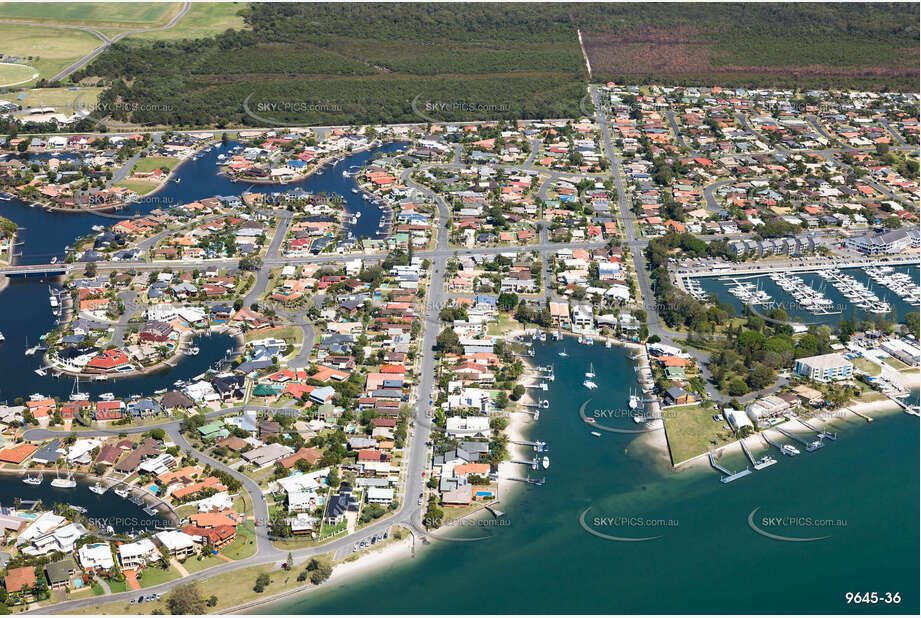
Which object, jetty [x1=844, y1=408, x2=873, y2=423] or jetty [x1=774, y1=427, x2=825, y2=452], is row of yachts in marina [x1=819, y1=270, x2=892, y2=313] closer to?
jetty [x1=844, y1=408, x2=873, y2=423]

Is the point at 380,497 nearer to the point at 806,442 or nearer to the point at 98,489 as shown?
the point at 98,489

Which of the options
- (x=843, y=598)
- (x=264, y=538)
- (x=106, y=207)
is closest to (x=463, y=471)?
(x=264, y=538)

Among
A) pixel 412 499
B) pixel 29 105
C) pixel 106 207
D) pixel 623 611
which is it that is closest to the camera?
pixel 623 611

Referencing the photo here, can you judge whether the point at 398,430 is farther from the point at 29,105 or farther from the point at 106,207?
the point at 29,105

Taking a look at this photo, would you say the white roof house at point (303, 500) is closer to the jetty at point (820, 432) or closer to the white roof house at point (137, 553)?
the white roof house at point (137, 553)

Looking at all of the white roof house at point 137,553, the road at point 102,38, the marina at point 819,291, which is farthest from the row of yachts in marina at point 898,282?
the road at point 102,38

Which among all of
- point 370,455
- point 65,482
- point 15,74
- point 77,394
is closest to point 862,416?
point 370,455
